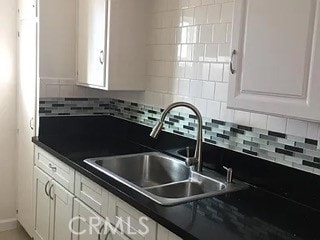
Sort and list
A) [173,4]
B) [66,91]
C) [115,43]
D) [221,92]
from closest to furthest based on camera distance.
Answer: [221,92], [173,4], [115,43], [66,91]

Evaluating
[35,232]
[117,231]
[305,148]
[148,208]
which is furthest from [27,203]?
[305,148]

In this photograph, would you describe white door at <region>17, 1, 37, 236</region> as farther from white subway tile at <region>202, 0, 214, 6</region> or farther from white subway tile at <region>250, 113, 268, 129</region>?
white subway tile at <region>250, 113, 268, 129</region>

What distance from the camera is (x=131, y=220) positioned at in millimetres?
1659

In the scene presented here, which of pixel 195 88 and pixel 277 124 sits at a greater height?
pixel 195 88

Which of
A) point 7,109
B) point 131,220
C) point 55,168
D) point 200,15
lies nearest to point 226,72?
point 200,15

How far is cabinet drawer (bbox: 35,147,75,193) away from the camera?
2234 millimetres

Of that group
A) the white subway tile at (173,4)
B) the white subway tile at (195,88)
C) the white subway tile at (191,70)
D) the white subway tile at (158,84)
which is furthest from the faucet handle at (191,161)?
the white subway tile at (173,4)

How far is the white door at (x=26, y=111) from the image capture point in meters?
2.80

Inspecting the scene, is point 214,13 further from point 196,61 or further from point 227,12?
point 196,61

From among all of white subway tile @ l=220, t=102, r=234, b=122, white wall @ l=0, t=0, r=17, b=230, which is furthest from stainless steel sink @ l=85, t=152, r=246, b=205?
white wall @ l=0, t=0, r=17, b=230

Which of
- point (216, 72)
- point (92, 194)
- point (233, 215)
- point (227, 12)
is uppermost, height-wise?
point (227, 12)

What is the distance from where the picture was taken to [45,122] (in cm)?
282

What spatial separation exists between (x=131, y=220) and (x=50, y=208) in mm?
1079

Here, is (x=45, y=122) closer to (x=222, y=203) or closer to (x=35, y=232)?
(x=35, y=232)
